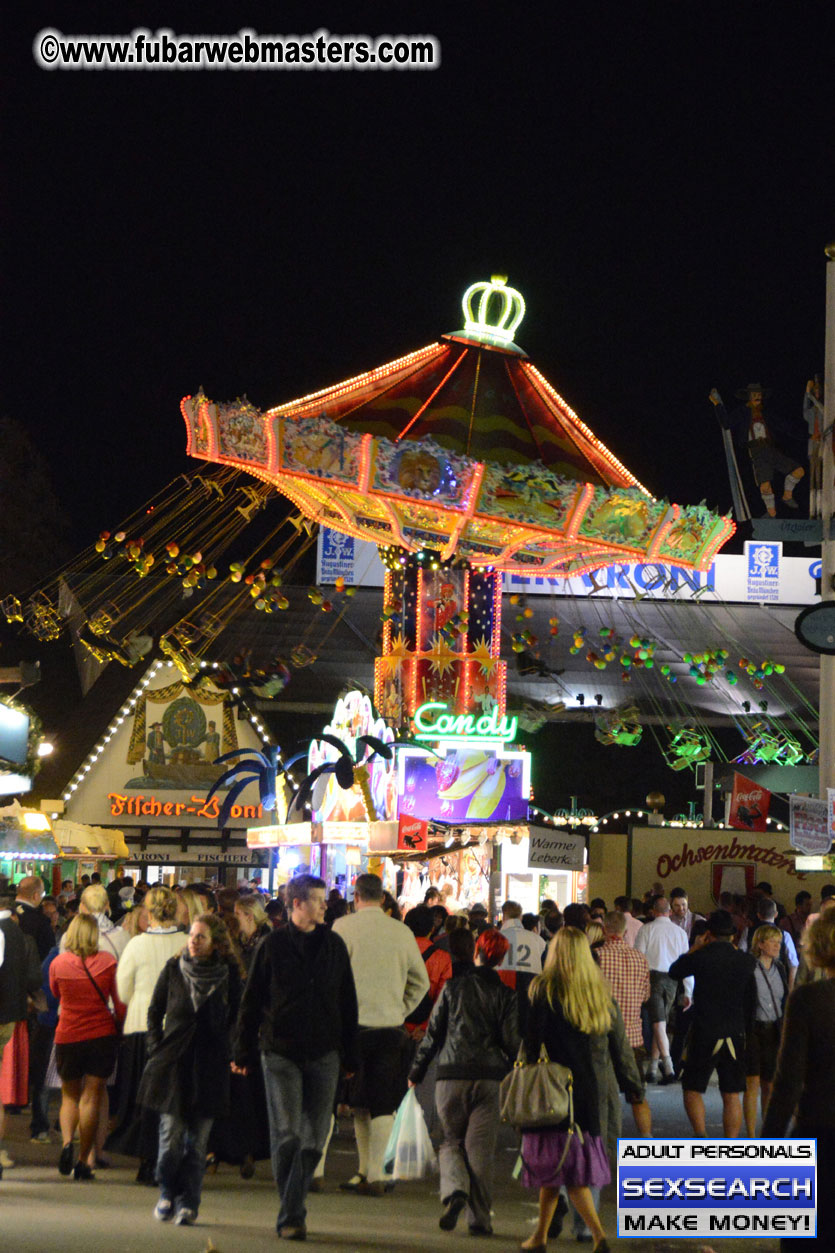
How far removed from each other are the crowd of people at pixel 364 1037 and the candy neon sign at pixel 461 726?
14131 mm

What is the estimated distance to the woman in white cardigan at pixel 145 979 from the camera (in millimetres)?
8797

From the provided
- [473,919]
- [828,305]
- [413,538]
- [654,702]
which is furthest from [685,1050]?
[654,702]

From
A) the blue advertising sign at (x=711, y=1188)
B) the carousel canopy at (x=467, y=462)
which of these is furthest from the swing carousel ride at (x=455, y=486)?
the blue advertising sign at (x=711, y=1188)

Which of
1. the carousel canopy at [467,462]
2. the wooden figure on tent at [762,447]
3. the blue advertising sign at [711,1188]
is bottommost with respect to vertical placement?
the blue advertising sign at [711,1188]

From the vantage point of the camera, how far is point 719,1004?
10.3 metres

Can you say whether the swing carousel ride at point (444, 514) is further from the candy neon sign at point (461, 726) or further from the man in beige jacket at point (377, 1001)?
the man in beige jacket at point (377, 1001)

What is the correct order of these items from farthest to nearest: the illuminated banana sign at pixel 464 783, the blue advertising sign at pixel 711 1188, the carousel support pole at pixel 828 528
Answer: the illuminated banana sign at pixel 464 783 → the carousel support pole at pixel 828 528 → the blue advertising sign at pixel 711 1188

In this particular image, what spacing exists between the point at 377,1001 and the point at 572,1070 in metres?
1.68

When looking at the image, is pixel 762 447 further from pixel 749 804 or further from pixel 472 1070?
pixel 472 1070

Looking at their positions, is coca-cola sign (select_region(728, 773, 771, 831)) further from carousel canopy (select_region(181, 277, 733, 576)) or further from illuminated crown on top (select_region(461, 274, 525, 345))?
illuminated crown on top (select_region(461, 274, 525, 345))

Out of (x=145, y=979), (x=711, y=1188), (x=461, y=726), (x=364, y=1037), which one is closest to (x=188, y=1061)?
(x=145, y=979)

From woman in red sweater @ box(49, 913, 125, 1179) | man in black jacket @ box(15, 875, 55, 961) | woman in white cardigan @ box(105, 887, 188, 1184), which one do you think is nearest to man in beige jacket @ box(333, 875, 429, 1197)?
woman in white cardigan @ box(105, 887, 188, 1184)

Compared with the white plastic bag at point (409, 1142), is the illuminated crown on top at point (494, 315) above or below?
above

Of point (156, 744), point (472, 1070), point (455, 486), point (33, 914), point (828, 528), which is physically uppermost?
point (455, 486)
